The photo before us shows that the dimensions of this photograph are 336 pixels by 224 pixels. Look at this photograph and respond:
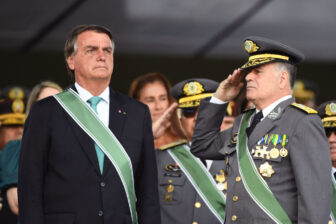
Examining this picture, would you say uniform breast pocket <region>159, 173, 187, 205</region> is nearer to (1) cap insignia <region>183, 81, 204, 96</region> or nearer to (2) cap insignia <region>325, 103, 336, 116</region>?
(1) cap insignia <region>183, 81, 204, 96</region>

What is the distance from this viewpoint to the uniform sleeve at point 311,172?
13.5ft

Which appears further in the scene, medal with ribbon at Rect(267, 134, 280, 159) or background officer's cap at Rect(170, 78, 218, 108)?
background officer's cap at Rect(170, 78, 218, 108)

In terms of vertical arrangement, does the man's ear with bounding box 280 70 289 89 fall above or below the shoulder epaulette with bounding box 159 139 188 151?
above

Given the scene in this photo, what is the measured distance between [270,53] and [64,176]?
1.26 m

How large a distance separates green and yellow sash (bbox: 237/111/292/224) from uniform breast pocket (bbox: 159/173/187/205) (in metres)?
1.02

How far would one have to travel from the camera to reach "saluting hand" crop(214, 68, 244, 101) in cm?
474

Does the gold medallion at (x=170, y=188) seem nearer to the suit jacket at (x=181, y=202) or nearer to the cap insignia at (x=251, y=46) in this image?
the suit jacket at (x=181, y=202)

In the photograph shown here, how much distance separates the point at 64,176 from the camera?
162 inches

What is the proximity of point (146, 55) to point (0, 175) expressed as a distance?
308 cm

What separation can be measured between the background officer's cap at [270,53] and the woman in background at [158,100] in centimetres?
132

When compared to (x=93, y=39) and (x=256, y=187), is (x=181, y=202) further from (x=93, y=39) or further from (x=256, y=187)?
(x=93, y=39)

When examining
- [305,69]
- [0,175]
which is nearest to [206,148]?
[0,175]

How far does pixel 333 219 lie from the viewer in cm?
485

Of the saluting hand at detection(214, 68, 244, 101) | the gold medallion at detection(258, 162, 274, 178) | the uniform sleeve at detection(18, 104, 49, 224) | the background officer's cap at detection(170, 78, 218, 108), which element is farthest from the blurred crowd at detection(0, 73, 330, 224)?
the uniform sleeve at detection(18, 104, 49, 224)
